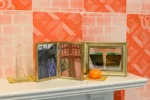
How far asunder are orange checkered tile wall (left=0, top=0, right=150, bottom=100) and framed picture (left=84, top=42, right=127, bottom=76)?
11 cm

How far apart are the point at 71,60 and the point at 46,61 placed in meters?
0.13

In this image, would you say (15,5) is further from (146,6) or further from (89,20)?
(146,6)

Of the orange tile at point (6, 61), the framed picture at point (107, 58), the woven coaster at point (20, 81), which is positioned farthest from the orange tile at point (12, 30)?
the framed picture at point (107, 58)

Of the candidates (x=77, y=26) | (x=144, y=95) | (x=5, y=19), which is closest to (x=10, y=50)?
(x=5, y=19)

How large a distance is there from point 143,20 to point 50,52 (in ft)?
2.21

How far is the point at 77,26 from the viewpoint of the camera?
1.44 meters

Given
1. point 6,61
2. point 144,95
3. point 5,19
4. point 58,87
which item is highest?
point 5,19

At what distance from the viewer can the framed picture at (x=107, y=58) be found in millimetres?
1375

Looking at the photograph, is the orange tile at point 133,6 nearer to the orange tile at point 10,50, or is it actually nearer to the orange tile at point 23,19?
the orange tile at point 23,19

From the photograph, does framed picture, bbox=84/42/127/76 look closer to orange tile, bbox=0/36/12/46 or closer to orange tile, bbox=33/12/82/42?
orange tile, bbox=33/12/82/42

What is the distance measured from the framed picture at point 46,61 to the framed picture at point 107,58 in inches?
7.3

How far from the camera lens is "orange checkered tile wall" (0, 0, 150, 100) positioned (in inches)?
50.9

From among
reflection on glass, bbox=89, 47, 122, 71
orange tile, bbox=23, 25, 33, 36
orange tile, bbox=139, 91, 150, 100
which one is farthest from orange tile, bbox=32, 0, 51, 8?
orange tile, bbox=139, 91, 150, 100

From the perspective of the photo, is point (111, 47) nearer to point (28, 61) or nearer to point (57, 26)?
point (57, 26)
